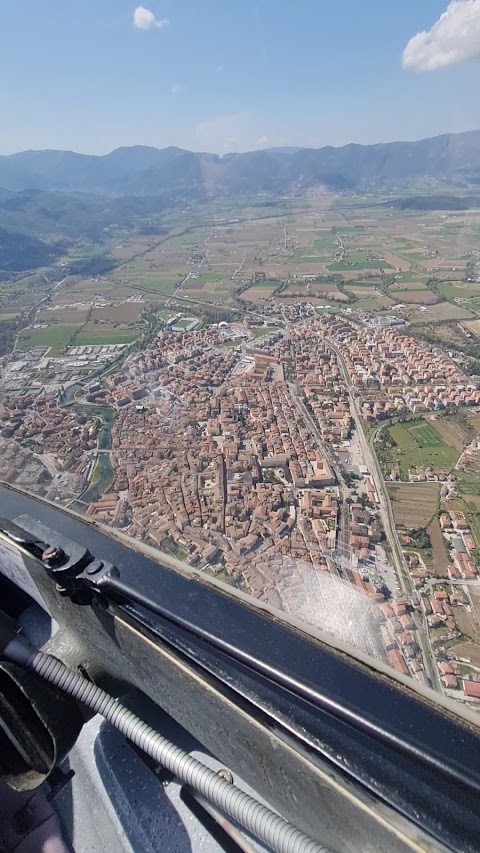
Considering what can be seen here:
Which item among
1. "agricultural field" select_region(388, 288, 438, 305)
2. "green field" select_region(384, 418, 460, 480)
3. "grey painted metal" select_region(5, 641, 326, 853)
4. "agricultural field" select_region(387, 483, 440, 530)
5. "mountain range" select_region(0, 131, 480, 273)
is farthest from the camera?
"mountain range" select_region(0, 131, 480, 273)

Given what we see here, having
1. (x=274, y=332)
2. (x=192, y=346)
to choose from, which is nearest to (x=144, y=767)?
(x=192, y=346)

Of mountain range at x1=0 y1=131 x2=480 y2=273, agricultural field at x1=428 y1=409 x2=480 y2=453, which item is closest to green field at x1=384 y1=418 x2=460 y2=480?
agricultural field at x1=428 y1=409 x2=480 y2=453

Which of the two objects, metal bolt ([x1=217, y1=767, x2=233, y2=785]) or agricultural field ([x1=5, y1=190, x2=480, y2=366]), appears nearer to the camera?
metal bolt ([x1=217, y1=767, x2=233, y2=785])

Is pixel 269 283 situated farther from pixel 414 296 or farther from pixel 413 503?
pixel 413 503

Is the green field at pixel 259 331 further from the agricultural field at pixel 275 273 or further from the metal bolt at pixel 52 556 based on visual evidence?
the metal bolt at pixel 52 556

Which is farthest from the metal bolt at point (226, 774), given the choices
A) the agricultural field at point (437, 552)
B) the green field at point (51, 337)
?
the green field at point (51, 337)

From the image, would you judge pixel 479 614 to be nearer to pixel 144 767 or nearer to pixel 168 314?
pixel 144 767

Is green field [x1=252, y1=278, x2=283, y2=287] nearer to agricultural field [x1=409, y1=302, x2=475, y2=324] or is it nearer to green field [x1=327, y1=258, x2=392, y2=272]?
green field [x1=327, y1=258, x2=392, y2=272]
